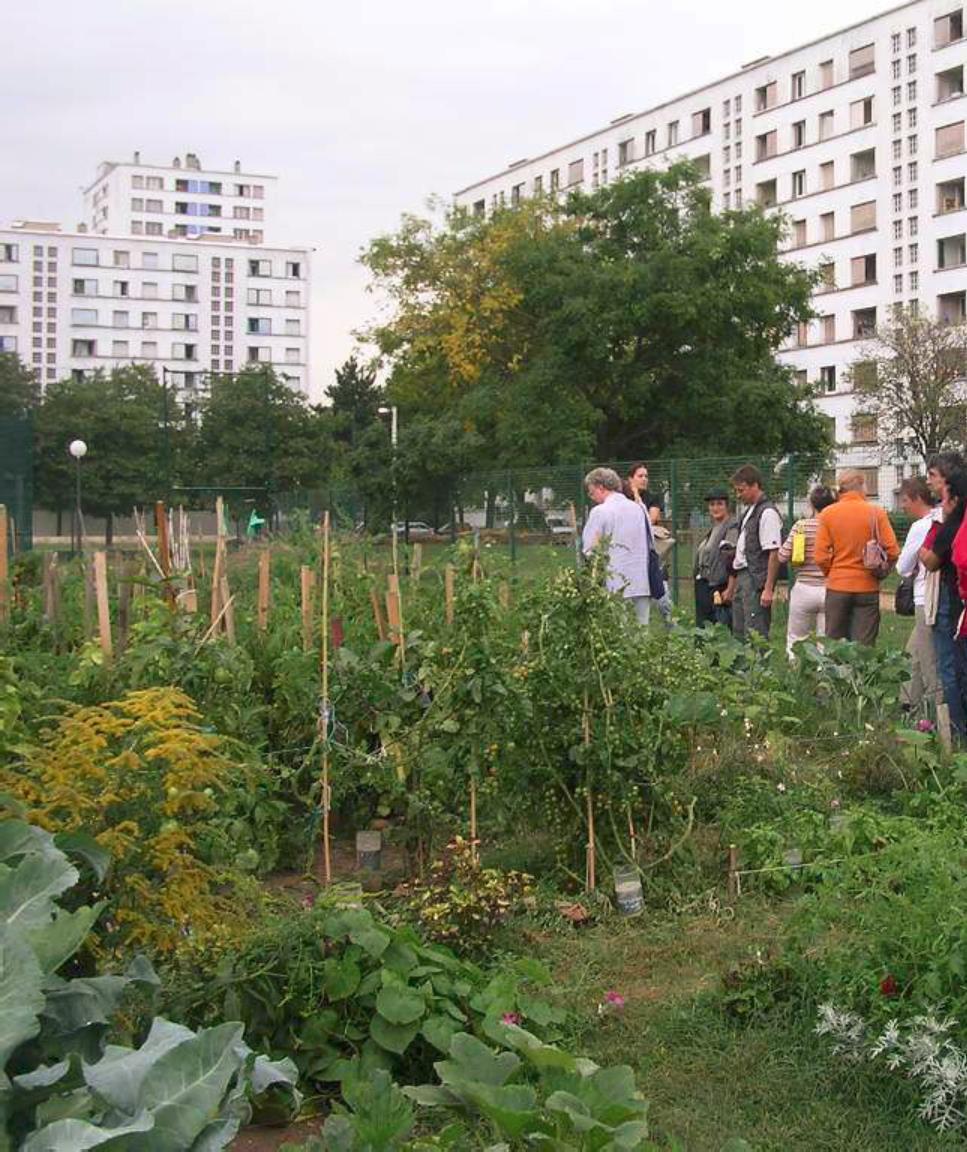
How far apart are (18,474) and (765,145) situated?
57.8 meters

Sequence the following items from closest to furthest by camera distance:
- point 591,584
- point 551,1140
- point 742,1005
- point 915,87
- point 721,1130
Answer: point 551,1140
point 721,1130
point 742,1005
point 591,584
point 915,87

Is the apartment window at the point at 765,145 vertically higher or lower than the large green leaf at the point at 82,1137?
higher

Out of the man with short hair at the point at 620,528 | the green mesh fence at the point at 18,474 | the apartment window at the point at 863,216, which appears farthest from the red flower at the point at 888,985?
the apartment window at the point at 863,216

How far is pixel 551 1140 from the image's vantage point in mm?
2668

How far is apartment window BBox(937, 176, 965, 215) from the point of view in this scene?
59.2m

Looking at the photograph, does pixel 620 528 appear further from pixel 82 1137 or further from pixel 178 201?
pixel 178 201

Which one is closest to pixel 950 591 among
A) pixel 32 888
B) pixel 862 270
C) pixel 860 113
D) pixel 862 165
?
pixel 32 888

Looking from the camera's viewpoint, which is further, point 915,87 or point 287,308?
point 287,308

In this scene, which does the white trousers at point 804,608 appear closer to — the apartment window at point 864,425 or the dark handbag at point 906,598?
the dark handbag at point 906,598

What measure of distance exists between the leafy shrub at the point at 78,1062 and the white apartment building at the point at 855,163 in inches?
2024

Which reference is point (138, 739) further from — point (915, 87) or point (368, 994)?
point (915, 87)

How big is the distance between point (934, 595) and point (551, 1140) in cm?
588

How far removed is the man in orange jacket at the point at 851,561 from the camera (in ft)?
30.9

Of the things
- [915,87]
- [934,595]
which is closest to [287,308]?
[915,87]
